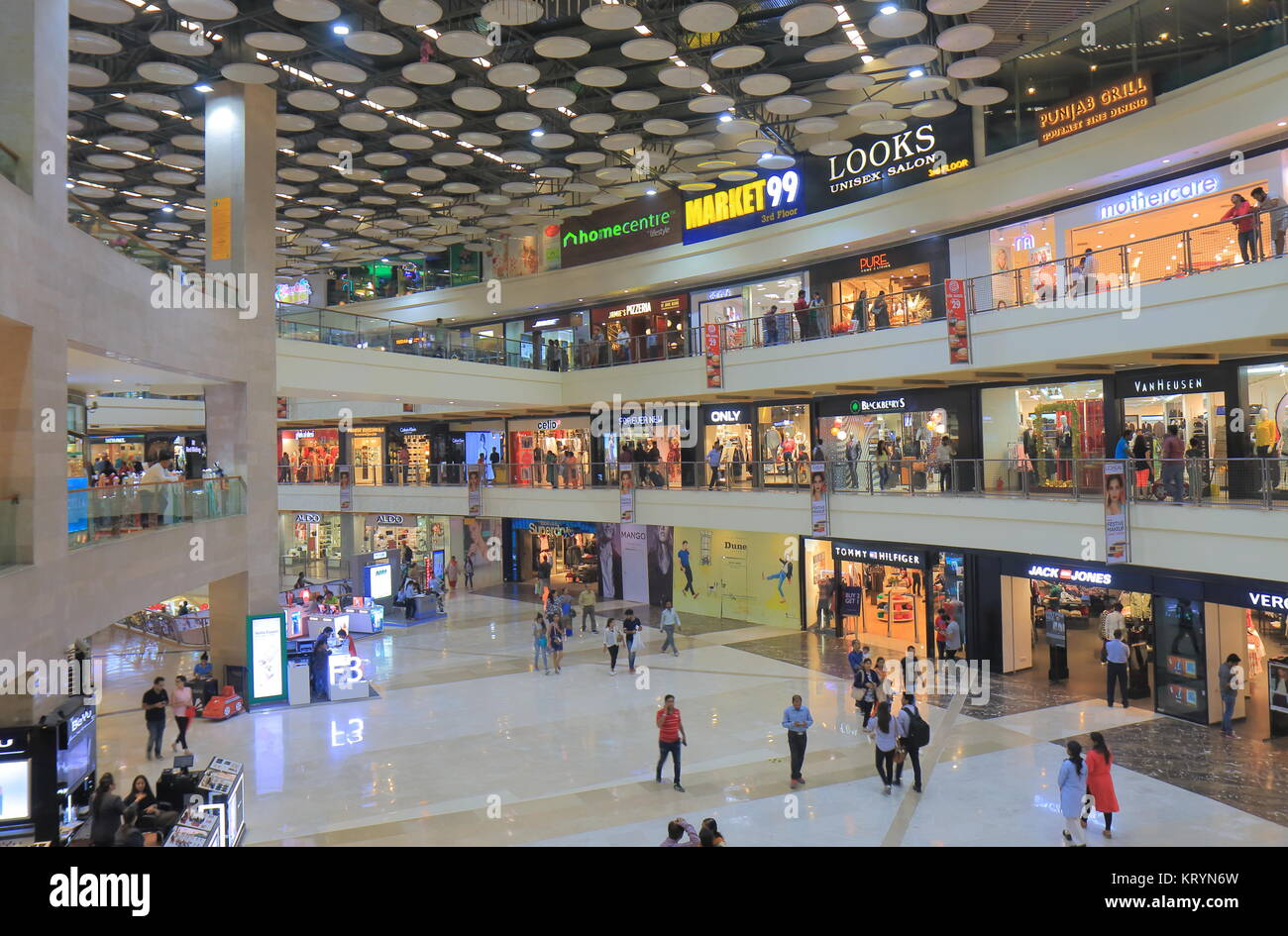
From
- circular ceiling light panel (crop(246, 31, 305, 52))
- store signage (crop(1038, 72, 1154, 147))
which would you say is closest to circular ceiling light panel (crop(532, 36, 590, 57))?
circular ceiling light panel (crop(246, 31, 305, 52))

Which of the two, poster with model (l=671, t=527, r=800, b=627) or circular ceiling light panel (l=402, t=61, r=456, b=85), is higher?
circular ceiling light panel (l=402, t=61, r=456, b=85)

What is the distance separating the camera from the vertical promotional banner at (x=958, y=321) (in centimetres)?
1786

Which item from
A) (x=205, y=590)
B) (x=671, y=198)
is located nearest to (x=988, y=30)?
(x=671, y=198)

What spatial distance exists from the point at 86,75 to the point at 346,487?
17091mm

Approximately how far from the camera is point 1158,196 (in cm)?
1759

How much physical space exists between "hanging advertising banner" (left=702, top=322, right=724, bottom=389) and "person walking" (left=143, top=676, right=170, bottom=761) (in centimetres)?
1471

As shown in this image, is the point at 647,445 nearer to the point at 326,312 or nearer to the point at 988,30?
the point at 326,312

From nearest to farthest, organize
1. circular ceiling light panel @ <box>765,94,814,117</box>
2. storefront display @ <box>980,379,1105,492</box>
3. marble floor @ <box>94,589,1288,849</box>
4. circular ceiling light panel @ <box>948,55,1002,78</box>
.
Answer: marble floor @ <box>94,589,1288,849</box> < circular ceiling light panel @ <box>948,55,1002,78</box> < storefront display @ <box>980,379,1105,492</box> < circular ceiling light panel @ <box>765,94,814,117</box>

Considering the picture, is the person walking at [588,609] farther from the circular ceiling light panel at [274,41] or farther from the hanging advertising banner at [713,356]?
the circular ceiling light panel at [274,41]

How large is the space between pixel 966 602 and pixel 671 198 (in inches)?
614

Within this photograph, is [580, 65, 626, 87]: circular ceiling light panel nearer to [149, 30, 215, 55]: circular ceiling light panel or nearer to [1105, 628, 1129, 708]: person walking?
[149, 30, 215, 55]: circular ceiling light panel

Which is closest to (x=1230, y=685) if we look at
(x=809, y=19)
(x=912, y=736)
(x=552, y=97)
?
(x=912, y=736)

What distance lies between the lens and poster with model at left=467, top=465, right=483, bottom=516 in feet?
98.0

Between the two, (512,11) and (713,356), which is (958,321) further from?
(512,11)
